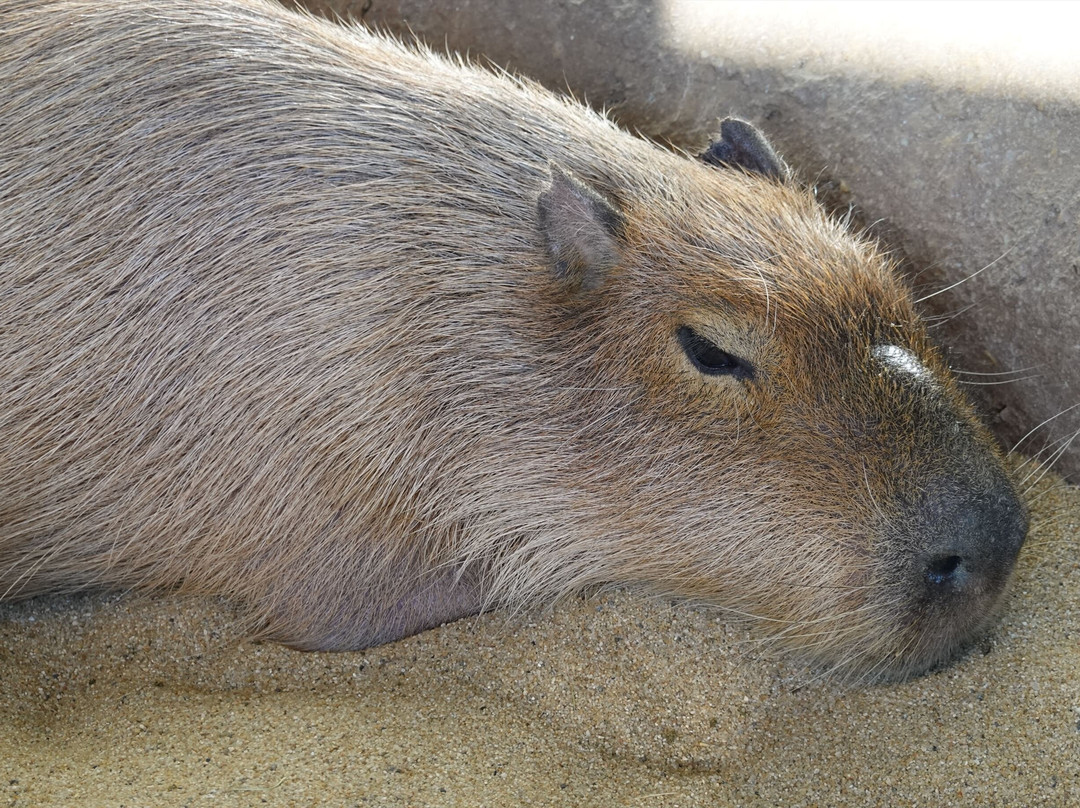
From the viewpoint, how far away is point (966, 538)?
275 cm

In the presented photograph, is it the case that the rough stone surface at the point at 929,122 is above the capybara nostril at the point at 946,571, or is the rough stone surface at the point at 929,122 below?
above

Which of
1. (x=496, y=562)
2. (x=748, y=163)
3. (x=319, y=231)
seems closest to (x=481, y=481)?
(x=496, y=562)

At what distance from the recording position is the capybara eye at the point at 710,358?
289cm

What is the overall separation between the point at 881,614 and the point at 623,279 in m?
1.16

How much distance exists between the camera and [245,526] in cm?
319

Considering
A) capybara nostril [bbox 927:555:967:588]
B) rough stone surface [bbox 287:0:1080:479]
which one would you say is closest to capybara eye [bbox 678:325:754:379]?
capybara nostril [bbox 927:555:967:588]

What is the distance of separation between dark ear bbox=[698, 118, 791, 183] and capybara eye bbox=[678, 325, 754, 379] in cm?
73

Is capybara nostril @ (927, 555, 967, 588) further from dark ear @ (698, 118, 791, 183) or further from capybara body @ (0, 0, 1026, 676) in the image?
dark ear @ (698, 118, 791, 183)

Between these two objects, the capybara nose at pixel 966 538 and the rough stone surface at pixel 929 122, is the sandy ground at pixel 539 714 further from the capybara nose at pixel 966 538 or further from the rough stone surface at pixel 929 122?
the rough stone surface at pixel 929 122

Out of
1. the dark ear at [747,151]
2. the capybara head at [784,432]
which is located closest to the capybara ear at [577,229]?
the capybara head at [784,432]

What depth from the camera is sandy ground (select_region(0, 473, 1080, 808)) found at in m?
2.74

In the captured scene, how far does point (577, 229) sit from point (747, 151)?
769mm

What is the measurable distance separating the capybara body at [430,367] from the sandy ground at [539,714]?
0.13m

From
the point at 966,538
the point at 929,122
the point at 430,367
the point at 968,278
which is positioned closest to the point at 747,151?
the point at 929,122
